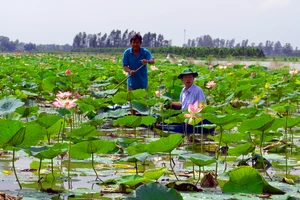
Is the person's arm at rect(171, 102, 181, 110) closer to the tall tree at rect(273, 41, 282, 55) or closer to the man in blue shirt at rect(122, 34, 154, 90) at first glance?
the man in blue shirt at rect(122, 34, 154, 90)

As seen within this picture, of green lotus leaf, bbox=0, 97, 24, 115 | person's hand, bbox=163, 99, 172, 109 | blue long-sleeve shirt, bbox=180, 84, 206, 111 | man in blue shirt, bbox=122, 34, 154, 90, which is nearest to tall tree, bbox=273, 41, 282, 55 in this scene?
man in blue shirt, bbox=122, 34, 154, 90

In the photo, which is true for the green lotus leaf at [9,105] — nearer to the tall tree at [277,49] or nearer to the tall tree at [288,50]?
the tall tree at [288,50]

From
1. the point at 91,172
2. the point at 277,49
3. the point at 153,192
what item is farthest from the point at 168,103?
the point at 277,49

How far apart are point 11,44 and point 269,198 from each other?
9838 cm

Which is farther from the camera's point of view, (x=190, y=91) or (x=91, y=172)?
(x=190, y=91)

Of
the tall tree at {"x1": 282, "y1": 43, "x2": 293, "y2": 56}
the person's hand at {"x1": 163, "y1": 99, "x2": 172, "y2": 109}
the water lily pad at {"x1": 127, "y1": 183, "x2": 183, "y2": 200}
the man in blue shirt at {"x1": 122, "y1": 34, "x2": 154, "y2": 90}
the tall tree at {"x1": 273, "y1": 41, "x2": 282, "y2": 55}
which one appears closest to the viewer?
the water lily pad at {"x1": 127, "y1": 183, "x2": 183, "y2": 200}

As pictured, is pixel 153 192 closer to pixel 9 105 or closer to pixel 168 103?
pixel 9 105

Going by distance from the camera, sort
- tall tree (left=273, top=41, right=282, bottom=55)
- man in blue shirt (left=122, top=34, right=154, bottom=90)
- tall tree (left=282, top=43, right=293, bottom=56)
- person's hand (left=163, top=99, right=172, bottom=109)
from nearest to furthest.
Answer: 1. person's hand (left=163, top=99, right=172, bottom=109)
2. man in blue shirt (left=122, top=34, right=154, bottom=90)
3. tall tree (left=282, top=43, right=293, bottom=56)
4. tall tree (left=273, top=41, right=282, bottom=55)

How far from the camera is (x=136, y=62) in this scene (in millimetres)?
6469

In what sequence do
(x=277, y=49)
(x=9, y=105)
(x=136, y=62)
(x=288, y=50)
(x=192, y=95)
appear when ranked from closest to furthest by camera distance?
(x=9, y=105) → (x=192, y=95) → (x=136, y=62) → (x=288, y=50) → (x=277, y=49)

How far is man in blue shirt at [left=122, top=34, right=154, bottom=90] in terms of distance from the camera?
6301mm

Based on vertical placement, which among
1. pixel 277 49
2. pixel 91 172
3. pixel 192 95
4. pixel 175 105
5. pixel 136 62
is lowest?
pixel 277 49

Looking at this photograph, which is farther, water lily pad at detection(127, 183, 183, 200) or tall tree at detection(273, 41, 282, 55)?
tall tree at detection(273, 41, 282, 55)

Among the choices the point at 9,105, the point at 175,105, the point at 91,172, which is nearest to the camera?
the point at 91,172
